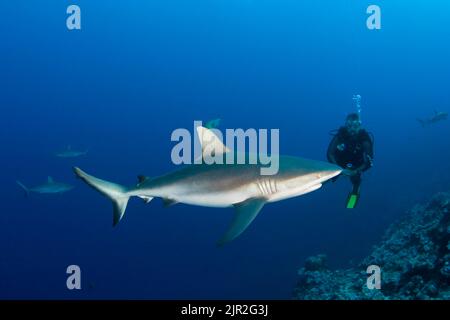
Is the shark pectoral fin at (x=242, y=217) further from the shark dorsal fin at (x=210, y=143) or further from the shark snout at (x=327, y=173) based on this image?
the shark dorsal fin at (x=210, y=143)

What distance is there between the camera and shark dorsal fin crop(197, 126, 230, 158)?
17.6ft

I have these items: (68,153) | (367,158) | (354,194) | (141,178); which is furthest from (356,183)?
(68,153)

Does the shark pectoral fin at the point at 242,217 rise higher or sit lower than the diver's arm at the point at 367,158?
lower

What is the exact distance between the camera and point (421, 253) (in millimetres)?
7352

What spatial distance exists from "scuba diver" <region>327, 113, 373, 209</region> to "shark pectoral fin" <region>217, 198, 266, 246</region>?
466 centimetres

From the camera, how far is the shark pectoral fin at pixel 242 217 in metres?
Answer: 4.22

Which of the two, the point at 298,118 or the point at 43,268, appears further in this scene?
the point at 298,118
